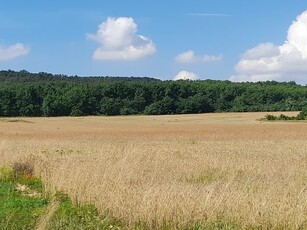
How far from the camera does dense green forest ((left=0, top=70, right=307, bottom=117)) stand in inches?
4808

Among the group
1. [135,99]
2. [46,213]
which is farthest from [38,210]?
[135,99]

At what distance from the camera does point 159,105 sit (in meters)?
130

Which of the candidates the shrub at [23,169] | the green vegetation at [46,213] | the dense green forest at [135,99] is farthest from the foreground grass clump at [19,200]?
the dense green forest at [135,99]

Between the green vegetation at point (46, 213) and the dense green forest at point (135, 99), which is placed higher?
the dense green forest at point (135, 99)

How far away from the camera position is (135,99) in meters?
133

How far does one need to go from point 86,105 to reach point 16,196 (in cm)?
11084

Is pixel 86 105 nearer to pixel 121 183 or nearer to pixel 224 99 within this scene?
pixel 224 99

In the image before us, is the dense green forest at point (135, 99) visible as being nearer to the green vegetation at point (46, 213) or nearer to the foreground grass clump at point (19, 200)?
the foreground grass clump at point (19, 200)

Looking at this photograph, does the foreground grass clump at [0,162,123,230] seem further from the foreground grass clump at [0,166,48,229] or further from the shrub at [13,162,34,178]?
the shrub at [13,162,34,178]

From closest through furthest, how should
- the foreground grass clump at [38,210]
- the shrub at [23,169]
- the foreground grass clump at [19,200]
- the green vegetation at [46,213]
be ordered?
the green vegetation at [46,213]
the foreground grass clump at [38,210]
the foreground grass clump at [19,200]
the shrub at [23,169]

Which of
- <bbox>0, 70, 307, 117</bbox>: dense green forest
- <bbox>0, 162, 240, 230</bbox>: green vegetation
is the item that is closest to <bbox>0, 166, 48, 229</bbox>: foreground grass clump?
<bbox>0, 162, 240, 230</bbox>: green vegetation

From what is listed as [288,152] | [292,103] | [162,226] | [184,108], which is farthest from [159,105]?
[162,226]

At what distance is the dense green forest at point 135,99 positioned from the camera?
122 metres

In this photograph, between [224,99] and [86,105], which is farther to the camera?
[224,99]
